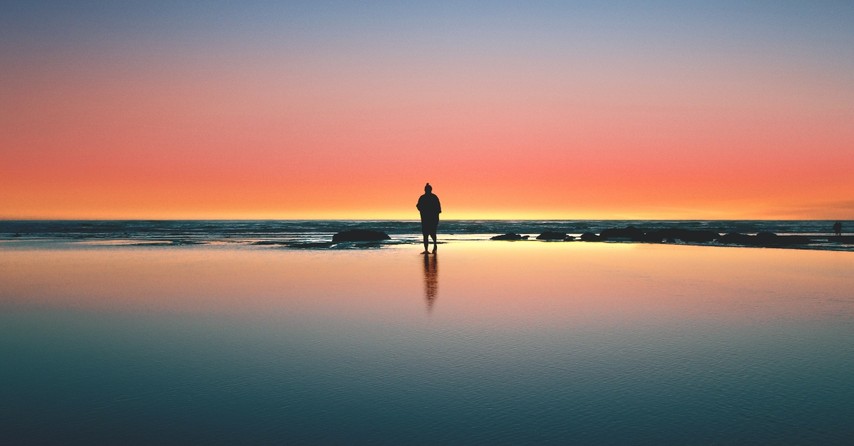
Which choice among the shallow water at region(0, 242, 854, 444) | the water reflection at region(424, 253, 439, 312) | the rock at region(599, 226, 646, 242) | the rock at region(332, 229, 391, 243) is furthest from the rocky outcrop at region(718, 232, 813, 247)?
the shallow water at region(0, 242, 854, 444)

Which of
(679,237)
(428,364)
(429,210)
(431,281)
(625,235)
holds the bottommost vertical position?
(428,364)

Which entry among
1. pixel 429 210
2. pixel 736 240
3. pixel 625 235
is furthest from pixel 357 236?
pixel 736 240

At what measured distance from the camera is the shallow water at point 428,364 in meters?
3.57

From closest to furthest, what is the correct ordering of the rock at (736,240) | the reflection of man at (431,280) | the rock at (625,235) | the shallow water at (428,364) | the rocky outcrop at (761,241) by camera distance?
the shallow water at (428,364) → the reflection of man at (431,280) → the rocky outcrop at (761,241) → the rock at (736,240) → the rock at (625,235)

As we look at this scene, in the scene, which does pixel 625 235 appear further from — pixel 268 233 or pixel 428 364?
pixel 428 364

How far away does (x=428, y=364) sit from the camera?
503 cm

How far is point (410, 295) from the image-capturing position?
9.43m

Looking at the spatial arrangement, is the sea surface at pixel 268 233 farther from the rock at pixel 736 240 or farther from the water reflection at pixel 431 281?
the water reflection at pixel 431 281

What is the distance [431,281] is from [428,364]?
6.41 m

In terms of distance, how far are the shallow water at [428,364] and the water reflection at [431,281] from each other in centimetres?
15

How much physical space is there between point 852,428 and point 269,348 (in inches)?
174

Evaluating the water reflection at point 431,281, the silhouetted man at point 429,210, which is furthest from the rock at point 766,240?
the water reflection at point 431,281

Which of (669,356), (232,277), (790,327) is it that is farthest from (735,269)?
(232,277)

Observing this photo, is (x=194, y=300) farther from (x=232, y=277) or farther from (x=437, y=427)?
(x=437, y=427)
